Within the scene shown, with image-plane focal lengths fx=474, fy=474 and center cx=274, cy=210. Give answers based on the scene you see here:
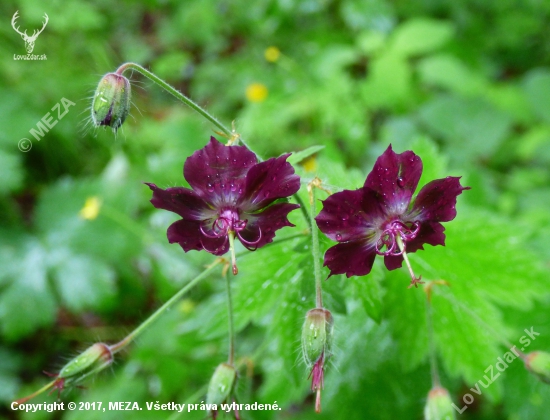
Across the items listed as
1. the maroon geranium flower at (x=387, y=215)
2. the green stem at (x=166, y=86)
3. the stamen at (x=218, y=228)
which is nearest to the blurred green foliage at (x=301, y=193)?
the maroon geranium flower at (x=387, y=215)

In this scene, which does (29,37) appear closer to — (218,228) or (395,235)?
(218,228)

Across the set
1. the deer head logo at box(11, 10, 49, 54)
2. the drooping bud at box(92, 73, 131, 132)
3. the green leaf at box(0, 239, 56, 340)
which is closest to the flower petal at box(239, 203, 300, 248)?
the drooping bud at box(92, 73, 131, 132)

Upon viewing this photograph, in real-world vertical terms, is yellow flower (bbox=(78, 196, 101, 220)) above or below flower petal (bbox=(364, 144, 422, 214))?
above

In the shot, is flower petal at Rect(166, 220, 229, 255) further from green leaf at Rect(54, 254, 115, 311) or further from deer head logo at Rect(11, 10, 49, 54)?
deer head logo at Rect(11, 10, 49, 54)

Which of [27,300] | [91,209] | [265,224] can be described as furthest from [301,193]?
[27,300]

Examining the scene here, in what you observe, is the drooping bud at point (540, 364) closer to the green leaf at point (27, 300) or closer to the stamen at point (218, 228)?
the stamen at point (218, 228)

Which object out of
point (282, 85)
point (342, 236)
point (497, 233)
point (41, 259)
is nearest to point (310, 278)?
point (342, 236)
